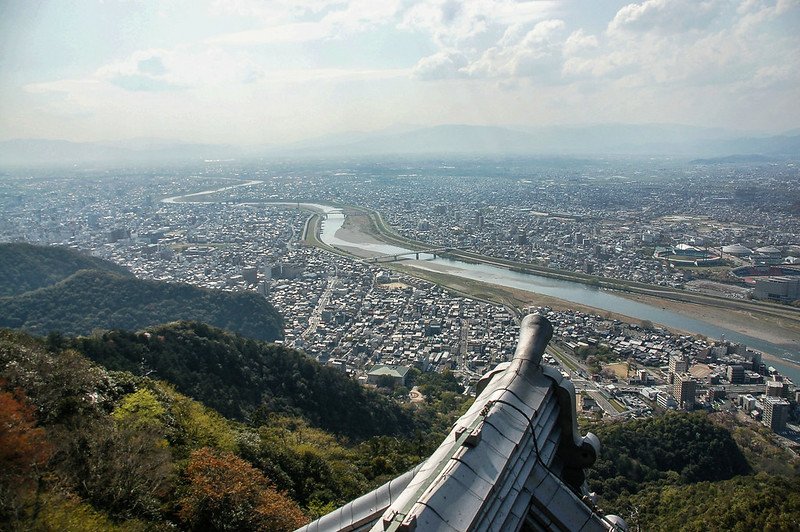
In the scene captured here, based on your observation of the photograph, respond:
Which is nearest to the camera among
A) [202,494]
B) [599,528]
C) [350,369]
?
[599,528]

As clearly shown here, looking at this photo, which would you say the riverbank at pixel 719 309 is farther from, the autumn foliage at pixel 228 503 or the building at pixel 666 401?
the autumn foliage at pixel 228 503

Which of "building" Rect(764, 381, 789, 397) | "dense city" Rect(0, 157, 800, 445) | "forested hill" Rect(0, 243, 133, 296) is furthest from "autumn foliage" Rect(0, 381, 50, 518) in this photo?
"forested hill" Rect(0, 243, 133, 296)

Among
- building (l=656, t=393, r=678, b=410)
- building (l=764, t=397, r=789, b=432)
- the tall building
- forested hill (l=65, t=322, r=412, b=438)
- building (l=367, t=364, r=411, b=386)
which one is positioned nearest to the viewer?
forested hill (l=65, t=322, r=412, b=438)

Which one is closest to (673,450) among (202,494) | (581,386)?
(581,386)

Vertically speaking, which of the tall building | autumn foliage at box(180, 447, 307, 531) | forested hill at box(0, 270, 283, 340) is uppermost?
autumn foliage at box(180, 447, 307, 531)

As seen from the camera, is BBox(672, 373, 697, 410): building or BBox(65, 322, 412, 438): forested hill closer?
BBox(65, 322, 412, 438): forested hill

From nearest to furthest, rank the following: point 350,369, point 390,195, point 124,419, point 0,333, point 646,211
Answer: point 124,419 < point 0,333 < point 350,369 < point 646,211 < point 390,195

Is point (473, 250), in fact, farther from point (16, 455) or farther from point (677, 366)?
point (16, 455)

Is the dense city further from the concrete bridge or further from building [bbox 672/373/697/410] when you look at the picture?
the concrete bridge

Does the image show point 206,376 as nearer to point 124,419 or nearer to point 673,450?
point 124,419
